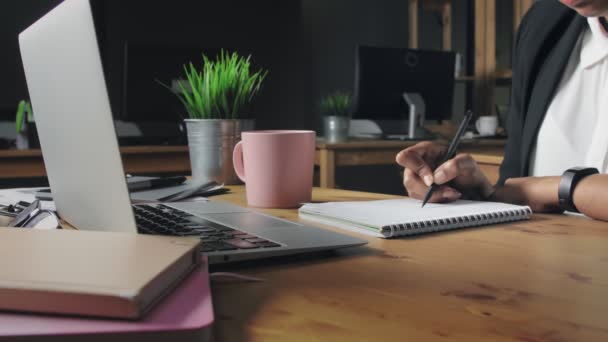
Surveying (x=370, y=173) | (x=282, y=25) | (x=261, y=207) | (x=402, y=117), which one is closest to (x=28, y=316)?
(x=261, y=207)

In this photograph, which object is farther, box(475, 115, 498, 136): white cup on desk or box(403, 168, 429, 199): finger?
box(475, 115, 498, 136): white cup on desk

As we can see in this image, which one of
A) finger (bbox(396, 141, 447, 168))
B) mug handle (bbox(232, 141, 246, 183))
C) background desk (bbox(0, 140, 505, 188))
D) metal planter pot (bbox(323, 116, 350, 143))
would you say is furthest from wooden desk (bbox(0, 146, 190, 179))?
finger (bbox(396, 141, 447, 168))

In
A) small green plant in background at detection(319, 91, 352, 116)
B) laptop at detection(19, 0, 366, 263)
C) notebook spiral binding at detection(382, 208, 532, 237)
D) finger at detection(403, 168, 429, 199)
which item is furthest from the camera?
small green plant in background at detection(319, 91, 352, 116)

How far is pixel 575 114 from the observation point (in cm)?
131

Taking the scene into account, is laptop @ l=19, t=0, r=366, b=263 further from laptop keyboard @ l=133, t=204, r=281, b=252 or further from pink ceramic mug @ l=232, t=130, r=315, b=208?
pink ceramic mug @ l=232, t=130, r=315, b=208

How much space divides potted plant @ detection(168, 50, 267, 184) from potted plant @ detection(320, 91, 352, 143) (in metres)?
1.57

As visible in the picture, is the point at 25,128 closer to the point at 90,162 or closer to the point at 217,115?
the point at 217,115

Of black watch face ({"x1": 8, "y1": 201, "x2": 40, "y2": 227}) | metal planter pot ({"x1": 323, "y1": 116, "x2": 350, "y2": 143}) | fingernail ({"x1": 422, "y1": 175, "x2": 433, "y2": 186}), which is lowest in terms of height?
metal planter pot ({"x1": 323, "y1": 116, "x2": 350, "y2": 143})

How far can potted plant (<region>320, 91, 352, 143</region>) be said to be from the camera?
8.80 ft

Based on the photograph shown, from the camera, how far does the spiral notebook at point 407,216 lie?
0.64 m

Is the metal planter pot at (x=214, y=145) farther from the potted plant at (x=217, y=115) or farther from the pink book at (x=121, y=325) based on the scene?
the pink book at (x=121, y=325)

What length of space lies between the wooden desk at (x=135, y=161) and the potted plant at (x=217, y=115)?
1.09 metres

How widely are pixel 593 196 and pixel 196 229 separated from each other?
562 millimetres

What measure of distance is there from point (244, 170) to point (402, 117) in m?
2.13
